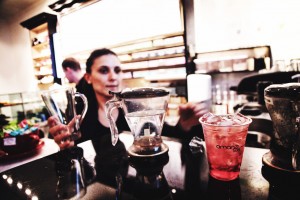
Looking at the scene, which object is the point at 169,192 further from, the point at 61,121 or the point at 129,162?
the point at 61,121

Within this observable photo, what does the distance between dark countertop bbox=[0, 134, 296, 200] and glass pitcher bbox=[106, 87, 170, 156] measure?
0.05 metres

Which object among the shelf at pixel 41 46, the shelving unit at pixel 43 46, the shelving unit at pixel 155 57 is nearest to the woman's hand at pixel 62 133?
the shelving unit at pixel 155 57

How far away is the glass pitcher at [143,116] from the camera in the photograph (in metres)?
0.70

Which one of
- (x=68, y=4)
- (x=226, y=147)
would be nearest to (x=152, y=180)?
(x=226, y=147)

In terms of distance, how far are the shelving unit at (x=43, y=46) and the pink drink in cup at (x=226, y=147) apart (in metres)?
6.00

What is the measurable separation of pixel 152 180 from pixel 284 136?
0.35 metres

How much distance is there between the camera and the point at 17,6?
6.13 m

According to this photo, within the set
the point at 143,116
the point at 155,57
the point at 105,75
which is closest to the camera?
the point at 143,116

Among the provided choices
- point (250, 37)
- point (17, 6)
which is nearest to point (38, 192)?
point (250, 37)

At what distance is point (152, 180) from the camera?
0.54 m

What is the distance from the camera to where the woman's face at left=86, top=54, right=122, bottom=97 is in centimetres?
180

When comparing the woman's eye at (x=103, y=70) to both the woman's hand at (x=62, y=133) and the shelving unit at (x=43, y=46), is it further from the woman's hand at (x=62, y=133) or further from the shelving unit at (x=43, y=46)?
the shelving unit at (x=43, y=46)

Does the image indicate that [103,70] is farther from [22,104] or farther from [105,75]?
[22,104]

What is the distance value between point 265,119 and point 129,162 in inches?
42.8
